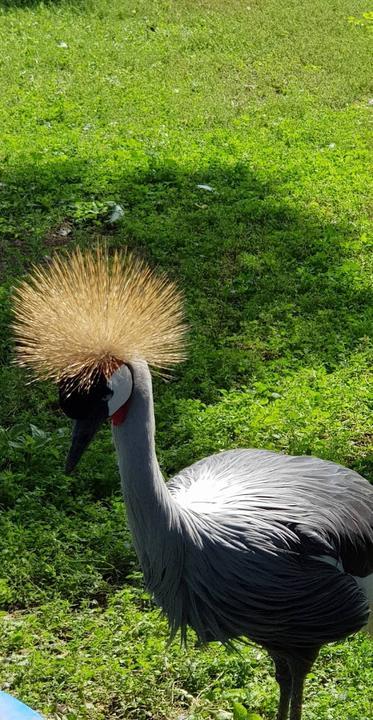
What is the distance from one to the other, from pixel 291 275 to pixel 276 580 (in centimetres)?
259

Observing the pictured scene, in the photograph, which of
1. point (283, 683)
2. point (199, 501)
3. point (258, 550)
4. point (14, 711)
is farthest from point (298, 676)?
point (14, 711)

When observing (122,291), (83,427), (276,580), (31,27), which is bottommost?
(31,27)

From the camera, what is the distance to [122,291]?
2.12m

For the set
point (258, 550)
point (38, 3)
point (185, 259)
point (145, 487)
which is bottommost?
point (38, 3)

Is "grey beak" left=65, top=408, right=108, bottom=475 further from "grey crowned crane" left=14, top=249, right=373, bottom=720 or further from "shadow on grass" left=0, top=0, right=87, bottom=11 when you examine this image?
"shadow on grass" left=0, top=0, right=87, bottom=11

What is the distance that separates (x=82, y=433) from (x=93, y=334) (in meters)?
0.21

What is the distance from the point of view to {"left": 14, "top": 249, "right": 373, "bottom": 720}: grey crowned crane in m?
2.04

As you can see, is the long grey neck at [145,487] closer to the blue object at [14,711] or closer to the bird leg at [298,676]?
the blue object at [14,711]

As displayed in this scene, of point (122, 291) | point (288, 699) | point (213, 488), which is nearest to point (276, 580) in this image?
point (213, 488)

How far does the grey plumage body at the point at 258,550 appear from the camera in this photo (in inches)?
86.6

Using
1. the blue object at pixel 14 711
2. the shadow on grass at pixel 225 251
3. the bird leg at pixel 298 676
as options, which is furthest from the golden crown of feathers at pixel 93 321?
the shadow on grass at pixel 225 251

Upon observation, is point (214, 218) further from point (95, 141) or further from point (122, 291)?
point (122, 291)

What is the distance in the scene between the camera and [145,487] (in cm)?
208

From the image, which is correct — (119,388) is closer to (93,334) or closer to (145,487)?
(93,334)
